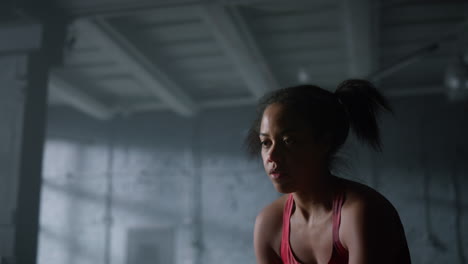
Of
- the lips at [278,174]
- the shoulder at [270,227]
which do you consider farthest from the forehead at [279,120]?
the shoulder at [270,227]

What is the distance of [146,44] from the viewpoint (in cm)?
545

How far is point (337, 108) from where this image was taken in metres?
1.33

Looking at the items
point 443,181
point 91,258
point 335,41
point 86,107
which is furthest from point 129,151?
point 443,181

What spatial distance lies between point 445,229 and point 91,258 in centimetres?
568

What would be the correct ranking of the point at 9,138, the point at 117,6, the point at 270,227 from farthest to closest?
the point at 117,6 < the point at 9,138 < the point at 270,227

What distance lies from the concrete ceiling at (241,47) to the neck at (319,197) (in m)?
2.84

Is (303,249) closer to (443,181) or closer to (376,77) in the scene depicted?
(376,77)

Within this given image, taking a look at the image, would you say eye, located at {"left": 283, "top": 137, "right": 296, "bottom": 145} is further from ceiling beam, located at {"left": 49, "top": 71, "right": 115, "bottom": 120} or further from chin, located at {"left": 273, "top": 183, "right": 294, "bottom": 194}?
ceiling beam, located at {"left": 49, "top": 71, "right": 115, "bottom": 120}

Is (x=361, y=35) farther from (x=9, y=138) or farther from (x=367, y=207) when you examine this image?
(x=367, y=207)

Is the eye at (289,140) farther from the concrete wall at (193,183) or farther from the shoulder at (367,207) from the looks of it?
the concrete wall at (193,183)

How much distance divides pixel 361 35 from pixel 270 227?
379 centimetres

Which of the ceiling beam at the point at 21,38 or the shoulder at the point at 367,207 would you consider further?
the ceiling beam at the point at 21,38

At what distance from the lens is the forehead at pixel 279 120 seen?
1.28m

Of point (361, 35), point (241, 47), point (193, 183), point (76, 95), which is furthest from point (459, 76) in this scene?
point (76, 95)
